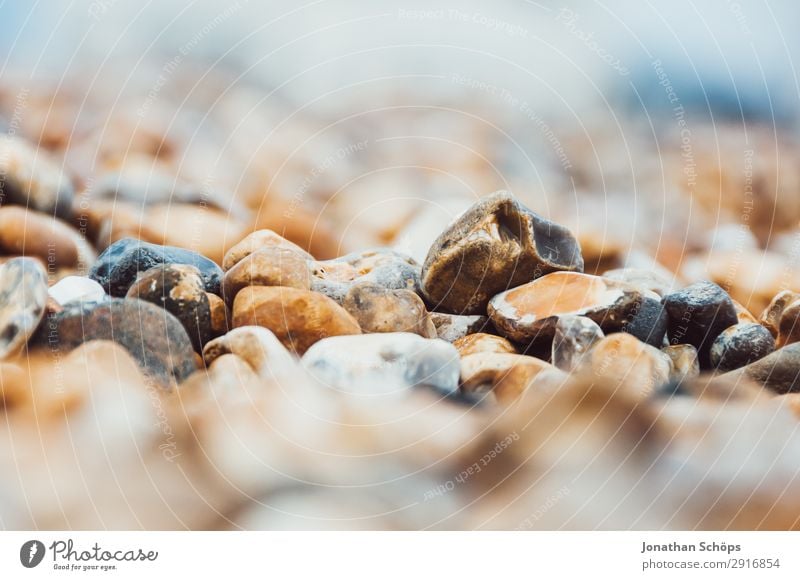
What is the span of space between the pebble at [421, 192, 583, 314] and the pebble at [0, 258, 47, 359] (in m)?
0.56

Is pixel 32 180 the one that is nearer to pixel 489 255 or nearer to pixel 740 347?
pixel 489 255

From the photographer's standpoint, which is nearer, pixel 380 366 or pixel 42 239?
pixel 380 366

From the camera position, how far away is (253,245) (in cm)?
107

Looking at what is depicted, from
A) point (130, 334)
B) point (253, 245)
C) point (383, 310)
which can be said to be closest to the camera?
point (130, 334)

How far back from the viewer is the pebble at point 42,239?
955mm

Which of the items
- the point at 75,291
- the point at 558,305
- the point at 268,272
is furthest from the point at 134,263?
the point at 558,305

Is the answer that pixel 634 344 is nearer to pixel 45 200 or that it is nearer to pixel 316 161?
pixel 316 161

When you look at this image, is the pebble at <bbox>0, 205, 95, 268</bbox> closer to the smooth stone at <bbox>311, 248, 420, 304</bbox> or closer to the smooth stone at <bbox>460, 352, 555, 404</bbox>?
the smooth stone at <bbox>311, 248, 420, 304</bbox>

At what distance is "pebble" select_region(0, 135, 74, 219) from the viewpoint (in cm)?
99

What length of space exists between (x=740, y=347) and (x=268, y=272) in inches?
28.4

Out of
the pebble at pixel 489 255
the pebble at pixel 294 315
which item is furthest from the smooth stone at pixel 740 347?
the pebble at pixel 294 315

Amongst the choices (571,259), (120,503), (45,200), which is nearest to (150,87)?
(45,200)

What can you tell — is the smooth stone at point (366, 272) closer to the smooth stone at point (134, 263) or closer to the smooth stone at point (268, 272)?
the smooth stone at point (268, 272)

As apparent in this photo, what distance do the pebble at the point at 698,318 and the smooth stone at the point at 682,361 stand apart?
16mm
